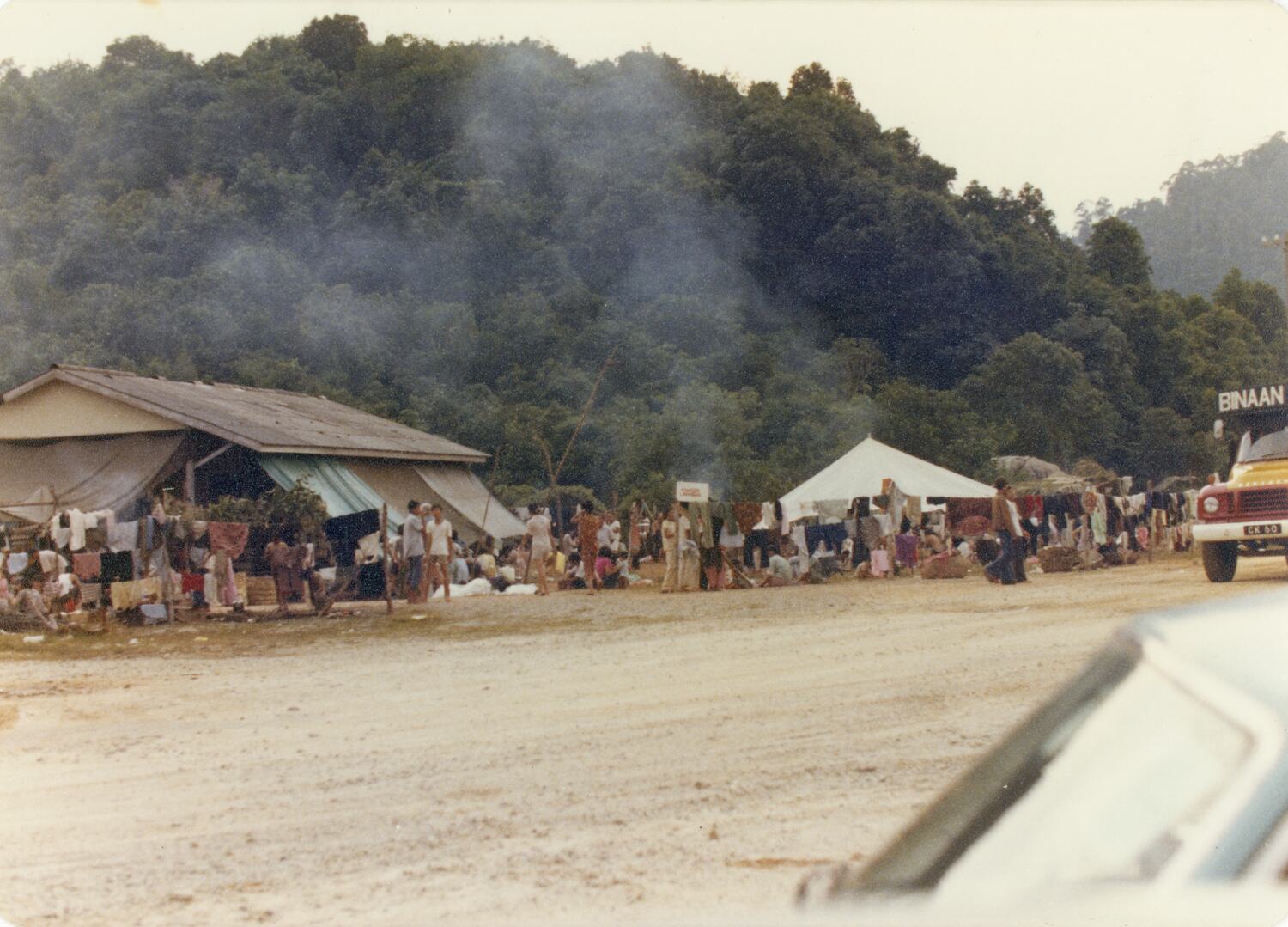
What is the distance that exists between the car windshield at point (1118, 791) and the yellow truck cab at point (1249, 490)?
11.8 m

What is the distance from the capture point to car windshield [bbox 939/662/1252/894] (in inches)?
61.1

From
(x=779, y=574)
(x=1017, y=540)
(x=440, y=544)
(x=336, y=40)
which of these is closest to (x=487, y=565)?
(x=440, y=544)

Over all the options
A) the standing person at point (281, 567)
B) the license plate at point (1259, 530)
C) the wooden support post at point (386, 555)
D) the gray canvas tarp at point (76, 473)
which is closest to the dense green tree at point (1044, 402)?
the license plate at point (1259, 530)

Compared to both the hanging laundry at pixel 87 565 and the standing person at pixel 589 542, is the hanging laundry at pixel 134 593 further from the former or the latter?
the standing person at pixel 589 542

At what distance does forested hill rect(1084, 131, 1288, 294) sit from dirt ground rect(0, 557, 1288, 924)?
3950 mm

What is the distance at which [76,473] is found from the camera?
1250 cm

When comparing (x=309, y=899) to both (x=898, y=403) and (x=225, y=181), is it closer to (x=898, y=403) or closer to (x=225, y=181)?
(x=225, y=181)

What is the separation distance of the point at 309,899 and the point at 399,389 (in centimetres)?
2086

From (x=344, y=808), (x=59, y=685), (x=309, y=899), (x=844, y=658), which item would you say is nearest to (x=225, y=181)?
(x=59, y=685)

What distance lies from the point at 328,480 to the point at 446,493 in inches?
167

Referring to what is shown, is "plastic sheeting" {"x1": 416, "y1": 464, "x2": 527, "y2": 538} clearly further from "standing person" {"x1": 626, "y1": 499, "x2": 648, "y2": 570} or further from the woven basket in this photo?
the woven basket

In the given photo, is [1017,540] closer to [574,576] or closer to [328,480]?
[574,576]

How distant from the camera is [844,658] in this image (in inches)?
349

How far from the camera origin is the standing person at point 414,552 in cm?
1542
